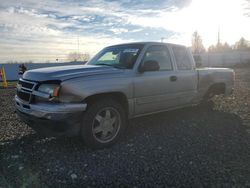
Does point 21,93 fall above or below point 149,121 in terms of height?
above

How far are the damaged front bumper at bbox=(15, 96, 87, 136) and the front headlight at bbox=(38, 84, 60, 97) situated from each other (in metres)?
0.17

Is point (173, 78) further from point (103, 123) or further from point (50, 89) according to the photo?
point (50, 89)

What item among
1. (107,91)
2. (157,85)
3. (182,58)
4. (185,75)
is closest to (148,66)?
(157,85)

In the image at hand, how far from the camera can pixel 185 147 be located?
4488mm

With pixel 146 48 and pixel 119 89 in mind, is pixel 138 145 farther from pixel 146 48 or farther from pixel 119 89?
pixel 146 48

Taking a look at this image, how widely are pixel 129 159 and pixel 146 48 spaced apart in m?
2.36

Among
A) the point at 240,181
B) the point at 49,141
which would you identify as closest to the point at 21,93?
the point at 49,141

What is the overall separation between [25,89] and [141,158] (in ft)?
7.52

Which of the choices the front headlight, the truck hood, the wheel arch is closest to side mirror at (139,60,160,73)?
the truck hood

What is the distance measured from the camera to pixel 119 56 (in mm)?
5359

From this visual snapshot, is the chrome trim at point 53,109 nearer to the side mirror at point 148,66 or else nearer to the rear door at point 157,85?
the rear door at point 157,85

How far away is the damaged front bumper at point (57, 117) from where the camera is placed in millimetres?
3867

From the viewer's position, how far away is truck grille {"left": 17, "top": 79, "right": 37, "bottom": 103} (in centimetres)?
419

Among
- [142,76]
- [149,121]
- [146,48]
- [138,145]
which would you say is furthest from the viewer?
[149,121]
